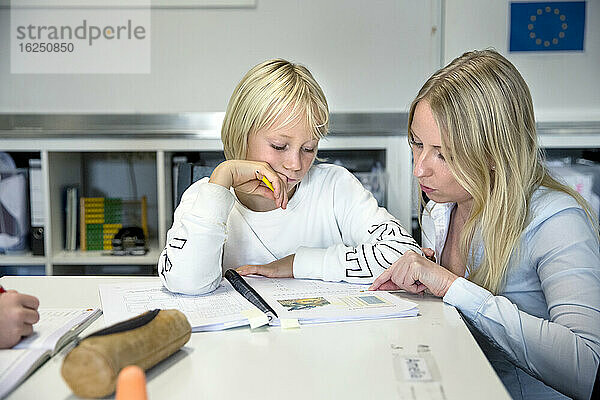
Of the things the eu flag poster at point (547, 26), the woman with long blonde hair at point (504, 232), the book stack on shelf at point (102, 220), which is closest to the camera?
the woman with long blonde hair at point (504, 232)

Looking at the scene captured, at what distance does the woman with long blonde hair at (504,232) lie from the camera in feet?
3.40

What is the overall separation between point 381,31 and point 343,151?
480mm

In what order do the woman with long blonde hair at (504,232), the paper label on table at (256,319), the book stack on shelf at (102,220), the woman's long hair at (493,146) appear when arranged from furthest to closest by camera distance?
the book stack on shelf at (102,220) < the woman's long hair at (493,146) < the woman with long blonde hair at (504,232) < the paper label on table at (256,319)

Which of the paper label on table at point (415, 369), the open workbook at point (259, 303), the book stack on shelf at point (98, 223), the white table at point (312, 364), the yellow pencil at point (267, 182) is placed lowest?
the book stack on shelf at point (98, 223)

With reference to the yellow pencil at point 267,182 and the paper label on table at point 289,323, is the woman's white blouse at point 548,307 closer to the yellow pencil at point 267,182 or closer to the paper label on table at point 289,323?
the paper label on table at point 289,323

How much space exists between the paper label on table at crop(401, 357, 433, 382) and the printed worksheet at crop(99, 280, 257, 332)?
0.26 meters

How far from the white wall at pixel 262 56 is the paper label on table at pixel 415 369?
1.71 metres

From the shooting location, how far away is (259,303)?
3.36 ft

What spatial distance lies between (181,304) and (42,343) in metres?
0.28

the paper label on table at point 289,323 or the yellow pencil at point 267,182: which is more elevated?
the yellow pencil at point 267,182

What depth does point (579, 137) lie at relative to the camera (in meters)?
2.38

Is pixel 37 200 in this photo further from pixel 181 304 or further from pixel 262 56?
pixel 181 304

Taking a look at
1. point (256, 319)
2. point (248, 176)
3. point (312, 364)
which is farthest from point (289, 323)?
point (248, 176)

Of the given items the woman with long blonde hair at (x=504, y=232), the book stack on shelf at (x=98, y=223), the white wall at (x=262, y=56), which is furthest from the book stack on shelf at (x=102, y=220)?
the woman with long blonde hair at (x=504, y=232)
